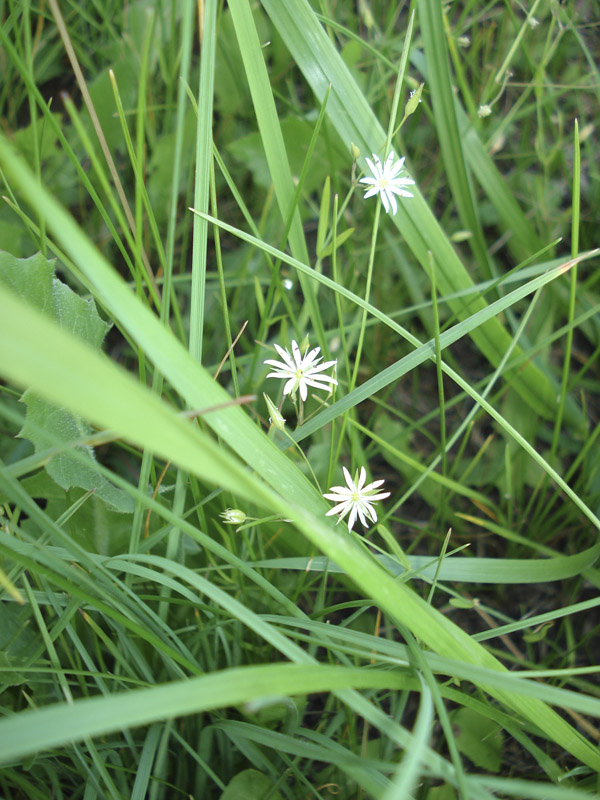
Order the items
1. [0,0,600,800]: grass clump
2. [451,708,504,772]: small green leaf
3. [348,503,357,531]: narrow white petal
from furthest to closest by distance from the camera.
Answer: [451,708,504,772]: small green leaf < [348,503,357,531]: narrow white petal < [0,0,600,800]: grass clump

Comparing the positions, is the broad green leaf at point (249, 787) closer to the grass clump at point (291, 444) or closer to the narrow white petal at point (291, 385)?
the grass clump at point (291, 444)

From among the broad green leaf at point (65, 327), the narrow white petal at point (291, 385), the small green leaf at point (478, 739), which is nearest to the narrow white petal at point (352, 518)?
the narrow white petal at point (291, 385)

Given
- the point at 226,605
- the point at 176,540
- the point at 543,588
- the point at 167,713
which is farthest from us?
the point at 543,588

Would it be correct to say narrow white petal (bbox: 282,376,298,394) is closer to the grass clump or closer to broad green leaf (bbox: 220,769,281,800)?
the grass clump

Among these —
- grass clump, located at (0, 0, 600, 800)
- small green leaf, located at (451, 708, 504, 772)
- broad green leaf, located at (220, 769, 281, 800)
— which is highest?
grass clump, located at (0, 0, 600, 800)

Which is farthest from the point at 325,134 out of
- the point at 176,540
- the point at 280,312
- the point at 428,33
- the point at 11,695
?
the point at 11,695

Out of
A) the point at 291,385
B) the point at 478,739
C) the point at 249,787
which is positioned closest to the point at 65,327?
the point at 291,385

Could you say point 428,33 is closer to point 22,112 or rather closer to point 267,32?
point 267,32

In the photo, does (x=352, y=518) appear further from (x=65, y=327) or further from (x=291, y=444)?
(x=65, y=327)

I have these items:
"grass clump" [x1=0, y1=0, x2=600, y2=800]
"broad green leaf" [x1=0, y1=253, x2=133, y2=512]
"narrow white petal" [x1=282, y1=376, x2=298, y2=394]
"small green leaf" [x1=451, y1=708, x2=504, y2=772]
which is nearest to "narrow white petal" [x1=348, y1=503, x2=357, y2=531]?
"grass clump" [x1=0, y1=0, x2=600, y2=800]
